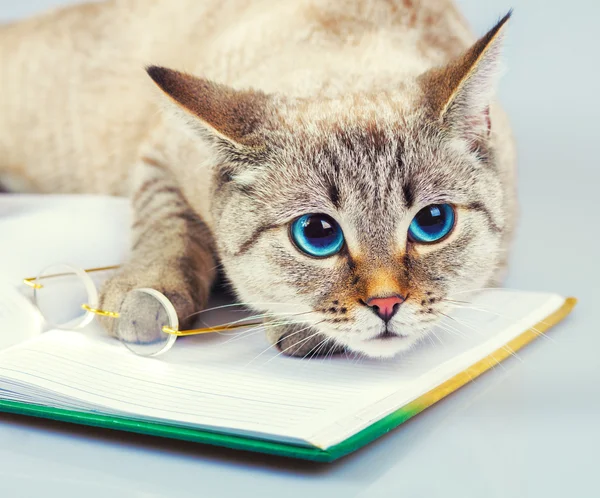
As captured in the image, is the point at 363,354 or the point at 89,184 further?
the point at 89,184

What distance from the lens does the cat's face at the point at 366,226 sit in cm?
163

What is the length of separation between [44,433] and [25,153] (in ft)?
6.01

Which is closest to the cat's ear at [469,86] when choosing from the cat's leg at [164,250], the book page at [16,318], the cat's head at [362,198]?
the cat's head at [362,198]

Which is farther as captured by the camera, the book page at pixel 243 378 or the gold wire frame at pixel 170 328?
the gold wire frame at pixel 170 328

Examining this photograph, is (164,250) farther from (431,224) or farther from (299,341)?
(431,224)

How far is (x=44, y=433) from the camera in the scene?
5.32 feet

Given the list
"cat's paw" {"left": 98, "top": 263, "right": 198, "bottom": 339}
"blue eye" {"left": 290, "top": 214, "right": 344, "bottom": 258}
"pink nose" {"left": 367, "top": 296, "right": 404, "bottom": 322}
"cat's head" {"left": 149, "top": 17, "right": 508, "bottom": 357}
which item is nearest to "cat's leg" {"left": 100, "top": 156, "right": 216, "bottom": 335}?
"cat's paw" {"left": 98, "top": 263, "right": 198, "bottom": 339}

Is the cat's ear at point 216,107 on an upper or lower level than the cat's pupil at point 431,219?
upper

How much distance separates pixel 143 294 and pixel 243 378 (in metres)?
0.36

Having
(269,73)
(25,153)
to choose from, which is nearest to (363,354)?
(269,73)

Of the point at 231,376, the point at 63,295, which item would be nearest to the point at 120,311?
the point at 63,295

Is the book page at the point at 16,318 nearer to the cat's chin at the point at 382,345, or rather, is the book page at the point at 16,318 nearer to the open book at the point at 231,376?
the open book at the point at 231,376

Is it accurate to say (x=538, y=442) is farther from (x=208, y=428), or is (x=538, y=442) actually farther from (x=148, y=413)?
(x=148, y=413)

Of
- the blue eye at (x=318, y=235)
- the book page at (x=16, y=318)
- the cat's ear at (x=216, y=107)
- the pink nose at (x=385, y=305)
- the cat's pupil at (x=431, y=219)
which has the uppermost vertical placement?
the cat's ear at (x=216, y=107)
